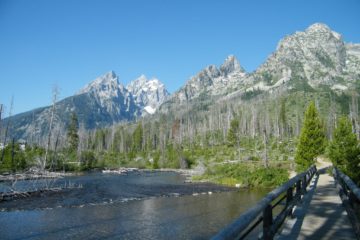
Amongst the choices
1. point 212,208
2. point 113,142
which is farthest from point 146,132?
point 212,208

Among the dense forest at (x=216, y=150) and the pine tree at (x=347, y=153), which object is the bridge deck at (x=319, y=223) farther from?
the dense forest at (x=216, y=150)

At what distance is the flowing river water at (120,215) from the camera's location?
1916 centimetres

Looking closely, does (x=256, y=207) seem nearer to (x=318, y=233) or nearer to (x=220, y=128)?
(x=318, y=233)

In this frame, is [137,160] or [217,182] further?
[137,160]

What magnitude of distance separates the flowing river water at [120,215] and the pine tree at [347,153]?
926 centimetres

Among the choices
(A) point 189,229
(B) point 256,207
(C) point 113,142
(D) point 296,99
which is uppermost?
(D) point 296,99

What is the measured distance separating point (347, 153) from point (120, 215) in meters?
20.5

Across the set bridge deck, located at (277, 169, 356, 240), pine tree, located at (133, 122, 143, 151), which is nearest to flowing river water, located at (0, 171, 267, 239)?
bridge deck, located at (277, 169, 356, 240)

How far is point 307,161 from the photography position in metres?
42.4

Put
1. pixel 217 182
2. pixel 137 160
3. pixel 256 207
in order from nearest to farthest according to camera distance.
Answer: pixel 256 207
pixel 217 182
pixel 137 160

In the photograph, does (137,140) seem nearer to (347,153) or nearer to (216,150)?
(216,150)

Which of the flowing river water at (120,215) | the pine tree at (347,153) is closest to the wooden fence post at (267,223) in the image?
the flowing river water at (120,215)

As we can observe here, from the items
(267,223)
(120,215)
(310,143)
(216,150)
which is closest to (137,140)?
(216,150)

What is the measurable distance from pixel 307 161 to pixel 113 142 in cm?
10398
